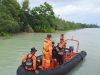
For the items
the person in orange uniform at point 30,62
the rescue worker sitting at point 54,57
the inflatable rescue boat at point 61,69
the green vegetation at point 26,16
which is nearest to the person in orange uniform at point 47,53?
the inflatable rescue boat at point 61,69

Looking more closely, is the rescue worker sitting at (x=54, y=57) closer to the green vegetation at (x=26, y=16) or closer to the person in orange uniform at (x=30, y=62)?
the person in orange uniform at (x=30, y=62)

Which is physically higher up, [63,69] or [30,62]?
[30,62]

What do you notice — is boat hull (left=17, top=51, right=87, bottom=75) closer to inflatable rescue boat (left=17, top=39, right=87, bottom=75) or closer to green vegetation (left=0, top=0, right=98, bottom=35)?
inflatable rescue boat (left=17, top=39, right=87, bottom=75)

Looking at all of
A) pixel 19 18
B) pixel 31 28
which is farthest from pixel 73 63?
pixel 31 28

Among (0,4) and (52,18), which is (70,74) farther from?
(52,18)

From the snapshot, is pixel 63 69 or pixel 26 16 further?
pixel 26 16

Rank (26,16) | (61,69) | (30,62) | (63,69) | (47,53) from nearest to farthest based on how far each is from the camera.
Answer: (30,62)
(47,53)
(61,69)
(63,69)
(26,16)

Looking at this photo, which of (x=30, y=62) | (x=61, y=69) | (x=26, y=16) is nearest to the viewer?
(x=30, y=62)

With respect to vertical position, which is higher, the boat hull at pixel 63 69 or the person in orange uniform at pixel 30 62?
the person in orange uniform at pixel 30 62

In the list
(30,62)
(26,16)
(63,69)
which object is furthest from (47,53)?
(26,16)

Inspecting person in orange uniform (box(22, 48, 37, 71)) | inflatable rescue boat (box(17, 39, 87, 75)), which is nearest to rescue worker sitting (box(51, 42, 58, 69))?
inflatable rescue boat (box(17, 39, 87, 75))

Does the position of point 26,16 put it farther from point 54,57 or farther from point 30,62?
point 30,62

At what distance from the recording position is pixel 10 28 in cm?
3853

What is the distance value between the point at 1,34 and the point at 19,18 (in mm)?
10285
